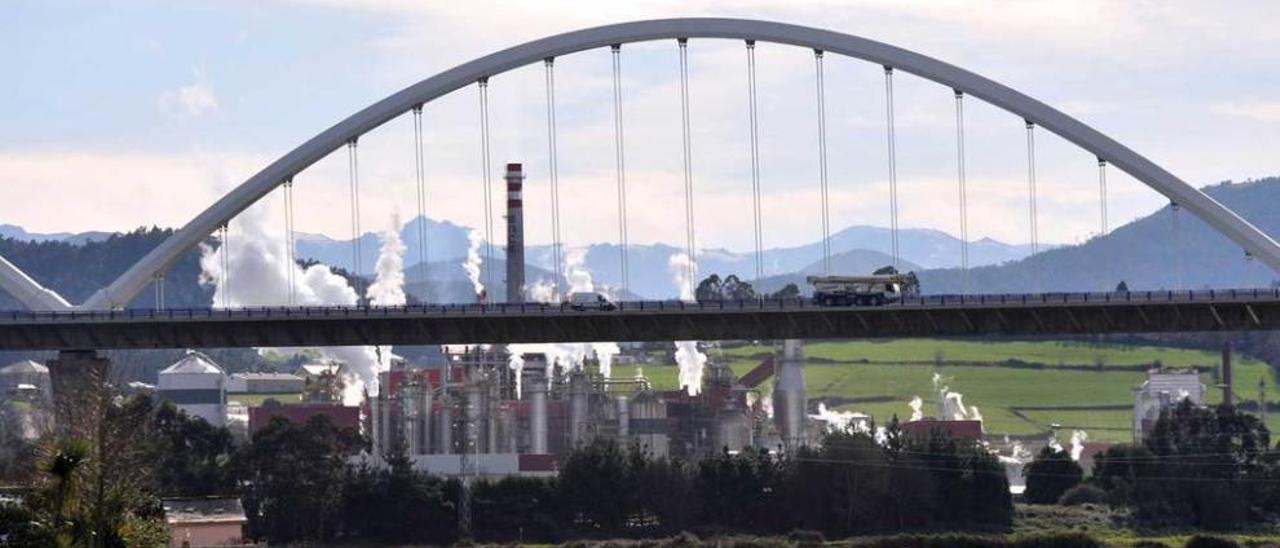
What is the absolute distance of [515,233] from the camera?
160 metres

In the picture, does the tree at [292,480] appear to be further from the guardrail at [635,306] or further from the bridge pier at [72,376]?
the guardrail at [635,306]

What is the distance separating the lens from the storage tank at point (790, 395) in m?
158

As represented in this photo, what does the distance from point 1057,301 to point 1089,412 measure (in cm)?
8097

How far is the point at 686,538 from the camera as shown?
10825cm

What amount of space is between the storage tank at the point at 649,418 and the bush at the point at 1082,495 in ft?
103

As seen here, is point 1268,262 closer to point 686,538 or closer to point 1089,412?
point 686,538

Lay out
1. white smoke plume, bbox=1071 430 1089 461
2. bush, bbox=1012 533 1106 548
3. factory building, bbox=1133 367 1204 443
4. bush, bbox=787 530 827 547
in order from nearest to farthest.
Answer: bush, bbox=1012 533 1106 548 < bush, bbox=787 530 827 547 < white smoke plume, bbox=1071 430 1089 461 < factory building, bbox=1133 367 1204 443

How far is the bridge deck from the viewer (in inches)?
4099

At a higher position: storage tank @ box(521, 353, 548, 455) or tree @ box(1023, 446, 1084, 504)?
storage tank @ box(521, 353, 548, 455)

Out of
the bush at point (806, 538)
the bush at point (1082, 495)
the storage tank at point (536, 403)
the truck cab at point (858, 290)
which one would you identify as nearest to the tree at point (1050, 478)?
the bush at point (1082, 495)

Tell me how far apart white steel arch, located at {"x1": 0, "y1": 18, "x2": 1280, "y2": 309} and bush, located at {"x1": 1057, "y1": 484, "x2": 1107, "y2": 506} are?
15.8m

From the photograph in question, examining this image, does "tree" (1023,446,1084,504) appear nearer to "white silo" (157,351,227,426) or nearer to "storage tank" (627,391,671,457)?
"storage tank" (627,391,671,457)

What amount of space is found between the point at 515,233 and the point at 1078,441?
4031 cm

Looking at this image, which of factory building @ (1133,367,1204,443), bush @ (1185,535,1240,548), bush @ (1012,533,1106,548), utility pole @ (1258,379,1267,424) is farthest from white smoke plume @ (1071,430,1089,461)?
bush @ (1185,535,1240,548)
